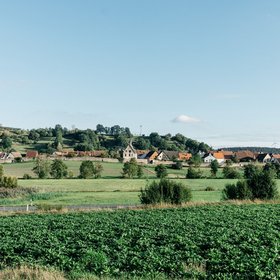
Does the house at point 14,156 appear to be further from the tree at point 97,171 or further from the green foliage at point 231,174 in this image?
the green foliage at point 231,174

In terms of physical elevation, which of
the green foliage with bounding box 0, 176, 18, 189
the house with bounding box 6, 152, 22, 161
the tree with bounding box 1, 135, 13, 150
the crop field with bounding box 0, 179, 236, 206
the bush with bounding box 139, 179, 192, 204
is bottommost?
the crop field with bounding box 0, 179, 236, 206

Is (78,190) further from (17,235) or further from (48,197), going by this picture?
(17,235)

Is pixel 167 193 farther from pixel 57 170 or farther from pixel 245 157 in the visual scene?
pixel 245 157

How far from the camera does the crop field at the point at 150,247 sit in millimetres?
13438

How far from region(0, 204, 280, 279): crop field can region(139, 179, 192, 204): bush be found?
1739 centimetres

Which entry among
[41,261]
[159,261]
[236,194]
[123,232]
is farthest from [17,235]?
[236,194]

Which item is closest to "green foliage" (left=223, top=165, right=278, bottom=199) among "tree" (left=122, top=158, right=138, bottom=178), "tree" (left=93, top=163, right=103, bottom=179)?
"tree" (left=122, top=158, right=138, bottom=178)

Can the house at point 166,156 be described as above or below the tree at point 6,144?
below

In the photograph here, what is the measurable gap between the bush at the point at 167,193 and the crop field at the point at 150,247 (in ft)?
57.1

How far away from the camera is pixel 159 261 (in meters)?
14.4

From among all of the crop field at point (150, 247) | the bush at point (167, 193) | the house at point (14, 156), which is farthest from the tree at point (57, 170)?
the crop field at point (150, 247)

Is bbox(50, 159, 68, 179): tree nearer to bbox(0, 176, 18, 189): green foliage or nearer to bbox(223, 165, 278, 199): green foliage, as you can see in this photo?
bbox(0, 176, 18, 189): green foliage

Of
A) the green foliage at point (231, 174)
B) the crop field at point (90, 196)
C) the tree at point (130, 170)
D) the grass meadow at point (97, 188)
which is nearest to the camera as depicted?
the crop field at point (90, 196)

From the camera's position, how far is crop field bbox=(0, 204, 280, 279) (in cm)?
1344
